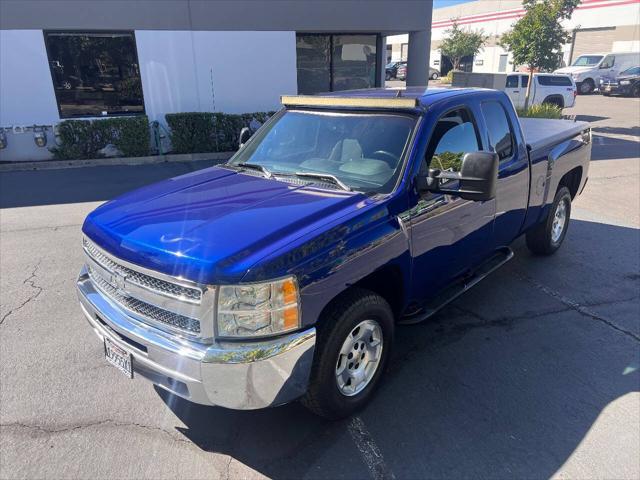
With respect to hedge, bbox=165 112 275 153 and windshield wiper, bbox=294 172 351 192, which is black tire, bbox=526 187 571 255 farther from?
hedge, bbox=165 112 275 153

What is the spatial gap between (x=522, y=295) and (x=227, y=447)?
10.7 feet

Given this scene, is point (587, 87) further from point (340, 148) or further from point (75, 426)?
point (75, 426)

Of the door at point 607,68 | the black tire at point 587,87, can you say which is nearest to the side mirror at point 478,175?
the door at point 607,68

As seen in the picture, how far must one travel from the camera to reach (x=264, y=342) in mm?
2418

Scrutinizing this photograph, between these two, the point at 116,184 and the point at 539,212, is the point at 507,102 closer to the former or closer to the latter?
the point at 539,212

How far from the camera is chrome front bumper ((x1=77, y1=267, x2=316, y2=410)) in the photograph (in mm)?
2373

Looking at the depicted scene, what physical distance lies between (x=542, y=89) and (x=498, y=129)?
16.4 metres

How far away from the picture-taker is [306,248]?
2502mm

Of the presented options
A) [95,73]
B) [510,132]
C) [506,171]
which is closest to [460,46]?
[95,73]

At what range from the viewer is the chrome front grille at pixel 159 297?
7.86ft

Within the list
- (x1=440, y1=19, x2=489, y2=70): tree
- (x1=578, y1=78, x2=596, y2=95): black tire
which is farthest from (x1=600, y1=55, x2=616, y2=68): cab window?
(x1=440, y1=19, x2=489, y2=70): tree

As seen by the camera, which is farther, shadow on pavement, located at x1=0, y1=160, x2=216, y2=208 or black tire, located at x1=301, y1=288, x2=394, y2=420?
shadow on pavement, located at x1=0, y1=160, x2=216, y2=208

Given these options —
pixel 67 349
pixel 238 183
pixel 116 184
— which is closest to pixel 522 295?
pixel 238 183

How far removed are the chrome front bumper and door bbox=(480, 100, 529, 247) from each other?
2548 mm
